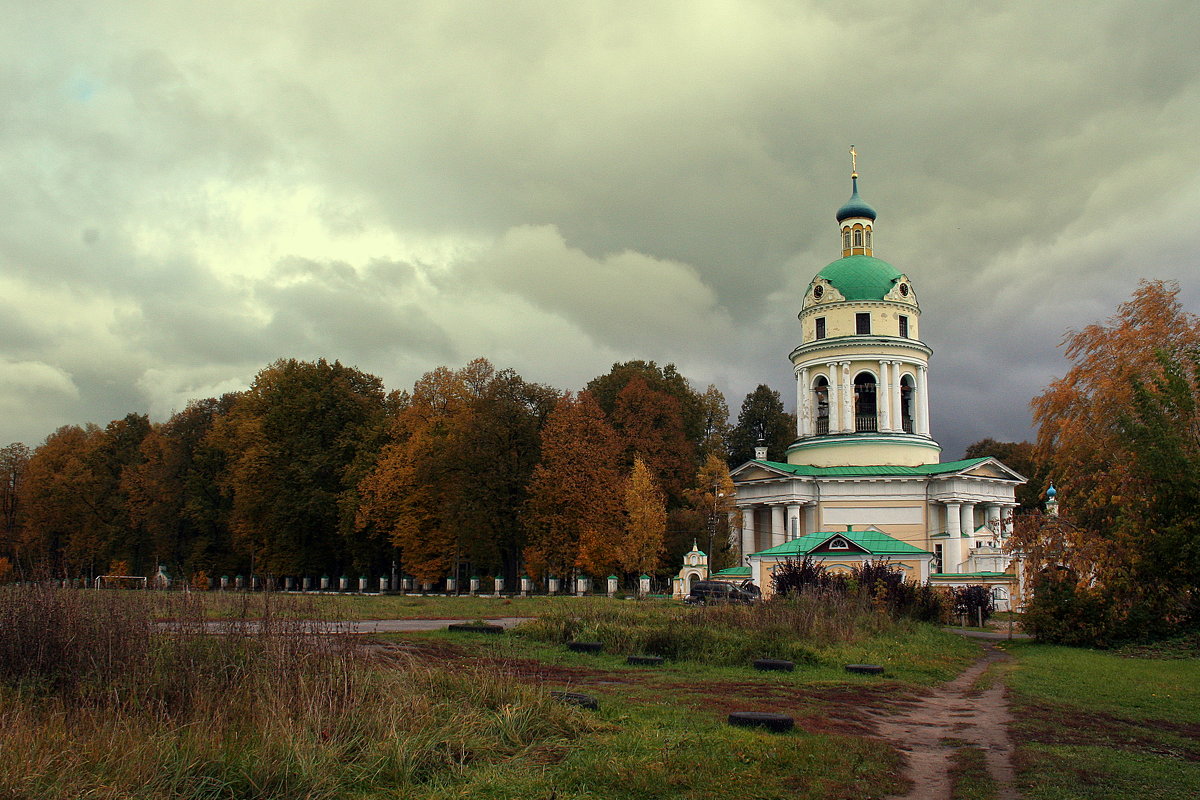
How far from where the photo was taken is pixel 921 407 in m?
59.4

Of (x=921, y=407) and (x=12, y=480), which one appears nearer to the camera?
(x=921, y=407)

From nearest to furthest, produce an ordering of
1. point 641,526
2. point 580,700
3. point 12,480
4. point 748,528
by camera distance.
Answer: point 580,700, point 641,526, point 748,528, point 12,480

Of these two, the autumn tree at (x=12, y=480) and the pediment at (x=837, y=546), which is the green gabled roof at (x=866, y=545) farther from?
the autumn tree at (x=12, y=480)

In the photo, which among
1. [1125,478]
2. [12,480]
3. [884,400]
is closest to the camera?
[1125,478]

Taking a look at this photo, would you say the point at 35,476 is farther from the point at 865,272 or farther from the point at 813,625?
the point at 813,625

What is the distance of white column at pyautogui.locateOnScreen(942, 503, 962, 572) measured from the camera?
52500 mm

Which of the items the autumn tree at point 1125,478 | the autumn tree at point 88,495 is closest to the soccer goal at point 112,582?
the autumn tree at point 1125,478

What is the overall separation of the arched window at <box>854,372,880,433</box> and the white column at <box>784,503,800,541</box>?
6.86m

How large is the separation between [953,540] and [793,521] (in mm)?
8972

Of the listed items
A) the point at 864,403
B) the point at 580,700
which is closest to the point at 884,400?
the point at 864,403

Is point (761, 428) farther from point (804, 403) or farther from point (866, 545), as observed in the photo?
point (866, 545)

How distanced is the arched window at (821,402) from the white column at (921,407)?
5.51 m

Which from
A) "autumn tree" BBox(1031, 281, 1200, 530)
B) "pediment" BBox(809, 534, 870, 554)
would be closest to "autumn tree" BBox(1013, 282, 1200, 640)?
"autumn tree" BBox(1031, 281, 1200, 530)

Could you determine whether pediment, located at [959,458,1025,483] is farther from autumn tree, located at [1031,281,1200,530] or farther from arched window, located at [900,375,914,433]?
autumn tree, located at [1031,281,1200,530]
